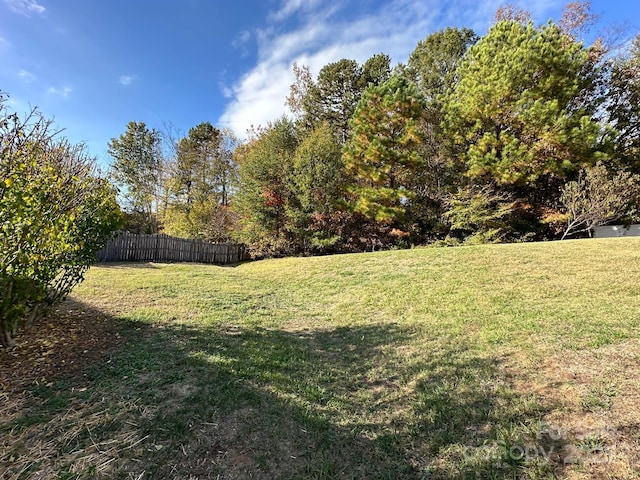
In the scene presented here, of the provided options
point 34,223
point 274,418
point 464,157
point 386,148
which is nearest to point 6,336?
point 34,223

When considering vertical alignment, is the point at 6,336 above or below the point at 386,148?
below

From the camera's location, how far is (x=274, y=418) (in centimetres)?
231

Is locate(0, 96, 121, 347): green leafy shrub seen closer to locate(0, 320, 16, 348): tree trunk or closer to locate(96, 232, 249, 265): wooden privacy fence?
locate(0, 320, 16, 348): tree trunk

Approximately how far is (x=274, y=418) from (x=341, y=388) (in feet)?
2.58

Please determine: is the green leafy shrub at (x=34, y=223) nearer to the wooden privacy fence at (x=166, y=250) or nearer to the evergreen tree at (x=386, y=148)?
the wooden privacy fence at (x=166, y=250)

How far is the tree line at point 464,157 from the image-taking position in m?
11.2

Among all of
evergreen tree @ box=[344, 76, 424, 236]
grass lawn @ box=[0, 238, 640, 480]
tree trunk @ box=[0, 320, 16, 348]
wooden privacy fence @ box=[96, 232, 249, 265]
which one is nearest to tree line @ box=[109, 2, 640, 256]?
evergreen tree @ box=[344, 76, 424, 236]

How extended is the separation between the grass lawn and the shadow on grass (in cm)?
1

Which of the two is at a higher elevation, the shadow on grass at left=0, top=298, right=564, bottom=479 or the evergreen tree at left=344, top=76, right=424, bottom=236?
the evergreen tree at left=344, top=76, right=424, bottom=236

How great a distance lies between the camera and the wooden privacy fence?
462 inches

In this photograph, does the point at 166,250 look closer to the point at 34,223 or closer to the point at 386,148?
the point at 386,148

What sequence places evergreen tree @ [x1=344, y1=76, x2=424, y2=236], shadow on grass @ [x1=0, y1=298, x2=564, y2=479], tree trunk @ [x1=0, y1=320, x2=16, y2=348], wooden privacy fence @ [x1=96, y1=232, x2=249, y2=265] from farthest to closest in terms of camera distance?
1. evergreen tree @ [x1=344, y1=76, x2=424, y2=236]
2. wooden privacy fence @ [x1=96, y1=232, x2=249, y2=265]
3. tree trunk @ [x1=0, y1=320, x2=16, y2=348]
4. shadow on grass @ [x1=0, y1=298, x2=564, y2=479]

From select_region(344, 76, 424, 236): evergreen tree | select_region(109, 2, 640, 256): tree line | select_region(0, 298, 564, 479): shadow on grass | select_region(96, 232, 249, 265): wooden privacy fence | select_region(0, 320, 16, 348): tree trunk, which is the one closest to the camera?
select_region(0, 298, 564, 479): shadow on grass

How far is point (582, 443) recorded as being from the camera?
1813 mm
